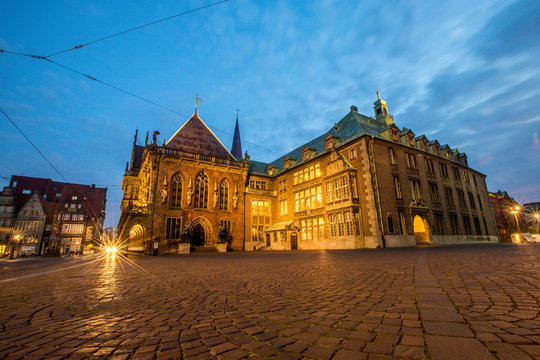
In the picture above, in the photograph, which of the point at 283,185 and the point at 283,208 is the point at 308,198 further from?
the point at 283,185

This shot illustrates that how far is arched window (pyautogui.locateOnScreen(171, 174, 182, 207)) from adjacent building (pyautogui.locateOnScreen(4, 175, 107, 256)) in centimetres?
3523

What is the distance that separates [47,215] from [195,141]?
46685mm

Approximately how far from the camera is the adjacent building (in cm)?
4800

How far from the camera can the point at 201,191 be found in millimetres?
27312

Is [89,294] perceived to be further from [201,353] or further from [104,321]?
[201,353]

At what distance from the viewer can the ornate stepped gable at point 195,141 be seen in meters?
28.2

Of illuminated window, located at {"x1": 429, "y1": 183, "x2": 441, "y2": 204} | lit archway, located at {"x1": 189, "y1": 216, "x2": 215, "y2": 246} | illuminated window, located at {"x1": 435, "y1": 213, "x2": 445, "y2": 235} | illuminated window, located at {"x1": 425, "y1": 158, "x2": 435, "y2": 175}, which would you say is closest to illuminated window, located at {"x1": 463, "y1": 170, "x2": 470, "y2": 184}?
illuminated window, located at {"x1": 425, "y1": 158, "x2": 435, "y2": 175}

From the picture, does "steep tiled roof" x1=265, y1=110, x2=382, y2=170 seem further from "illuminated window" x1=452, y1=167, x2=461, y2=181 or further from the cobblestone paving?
the cobblestone paving

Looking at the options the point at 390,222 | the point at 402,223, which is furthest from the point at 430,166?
the point at 390,222

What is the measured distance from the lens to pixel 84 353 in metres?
1.97

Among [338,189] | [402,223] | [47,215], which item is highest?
[47,215]

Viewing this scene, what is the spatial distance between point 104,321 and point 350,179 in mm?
21536

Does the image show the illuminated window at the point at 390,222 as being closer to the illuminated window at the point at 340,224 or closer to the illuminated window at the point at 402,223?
the illuminated window at the point at 402,223

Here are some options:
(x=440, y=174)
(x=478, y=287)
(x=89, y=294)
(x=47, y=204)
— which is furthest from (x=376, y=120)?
(x=47, y=204)
